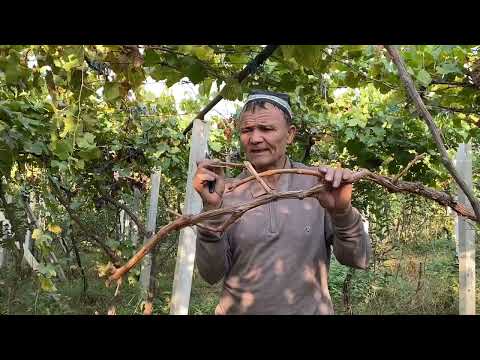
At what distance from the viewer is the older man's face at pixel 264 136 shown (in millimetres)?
1668

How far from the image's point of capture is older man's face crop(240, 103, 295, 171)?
167 cm

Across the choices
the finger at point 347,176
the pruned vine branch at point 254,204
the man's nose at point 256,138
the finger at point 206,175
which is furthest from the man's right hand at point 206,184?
the man's nose at point 256,138

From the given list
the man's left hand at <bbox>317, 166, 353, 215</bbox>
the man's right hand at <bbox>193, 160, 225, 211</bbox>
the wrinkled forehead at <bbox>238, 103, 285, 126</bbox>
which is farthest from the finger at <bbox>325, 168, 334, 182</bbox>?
the wrinkled forehead at <bbox>238, 103, 285, 126</bbox>

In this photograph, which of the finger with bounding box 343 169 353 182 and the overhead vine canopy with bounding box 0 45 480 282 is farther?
the overhead vine canopy with bounding box 0 45 480 282

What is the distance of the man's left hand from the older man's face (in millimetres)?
417

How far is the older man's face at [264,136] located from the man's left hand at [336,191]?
0.42 meters

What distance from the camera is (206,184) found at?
121cm

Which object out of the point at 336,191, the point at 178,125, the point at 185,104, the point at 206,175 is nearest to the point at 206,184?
the point at 206,175

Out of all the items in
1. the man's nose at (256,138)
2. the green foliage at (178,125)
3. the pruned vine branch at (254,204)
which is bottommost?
the pruned vine branch at (254,204)

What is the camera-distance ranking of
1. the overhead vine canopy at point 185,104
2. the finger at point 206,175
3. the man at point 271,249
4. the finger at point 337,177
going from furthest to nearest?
1. the overhead vine canopy at point 185,104
2. the man at point 271,249
3. the finger at point 206,175
4. the finger at point 337,177

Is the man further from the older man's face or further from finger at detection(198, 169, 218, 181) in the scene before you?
finger at detection(198, 169, 218, 181)

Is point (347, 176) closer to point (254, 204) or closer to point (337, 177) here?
point (337, 177)

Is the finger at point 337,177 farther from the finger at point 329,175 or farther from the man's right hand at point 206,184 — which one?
the man's right hand at point 206,184
